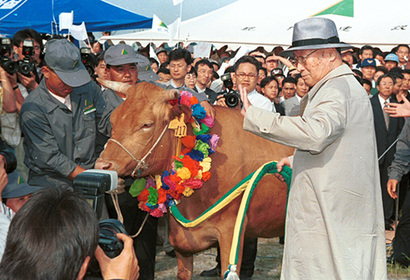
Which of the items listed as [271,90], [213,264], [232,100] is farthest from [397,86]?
[232,100]

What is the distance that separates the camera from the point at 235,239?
460 centimetres

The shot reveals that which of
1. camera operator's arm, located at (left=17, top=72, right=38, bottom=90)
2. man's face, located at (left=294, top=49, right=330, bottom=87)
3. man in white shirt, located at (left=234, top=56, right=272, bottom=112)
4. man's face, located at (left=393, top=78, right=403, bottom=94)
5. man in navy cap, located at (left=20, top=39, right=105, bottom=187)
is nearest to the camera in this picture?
man's face, located at (left=294, top=49, right=330, bottom=87)

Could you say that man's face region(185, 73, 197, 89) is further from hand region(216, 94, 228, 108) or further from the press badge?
the press badge

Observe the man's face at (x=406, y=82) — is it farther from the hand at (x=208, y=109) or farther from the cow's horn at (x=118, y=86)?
the cow's horn at (x=118, y=86)

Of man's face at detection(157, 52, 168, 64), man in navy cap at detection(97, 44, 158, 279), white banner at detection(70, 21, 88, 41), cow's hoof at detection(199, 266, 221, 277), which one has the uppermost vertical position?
white banner at detection(70, 21, 88, 41)

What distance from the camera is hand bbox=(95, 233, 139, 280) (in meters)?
2.18

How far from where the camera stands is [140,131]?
4.85m

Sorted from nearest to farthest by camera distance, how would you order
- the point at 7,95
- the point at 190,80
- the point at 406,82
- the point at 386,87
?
the point at 7,95 < the point at 190,80 < the point at 386,87 < the point at 406,82

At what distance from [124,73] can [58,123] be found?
3.41 ft

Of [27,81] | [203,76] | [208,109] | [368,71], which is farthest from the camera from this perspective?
[368,71]

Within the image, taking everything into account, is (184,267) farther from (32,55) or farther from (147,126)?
(32,55)

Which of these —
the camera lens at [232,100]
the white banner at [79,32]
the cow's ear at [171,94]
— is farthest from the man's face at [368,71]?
the cow's ear at [171,94]

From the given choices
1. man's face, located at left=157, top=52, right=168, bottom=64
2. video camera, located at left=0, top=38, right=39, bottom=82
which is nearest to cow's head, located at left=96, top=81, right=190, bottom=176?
video camera, located at left=0, top=38, right=39, bottom=82

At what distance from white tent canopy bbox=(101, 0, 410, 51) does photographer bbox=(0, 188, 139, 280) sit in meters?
12.4
